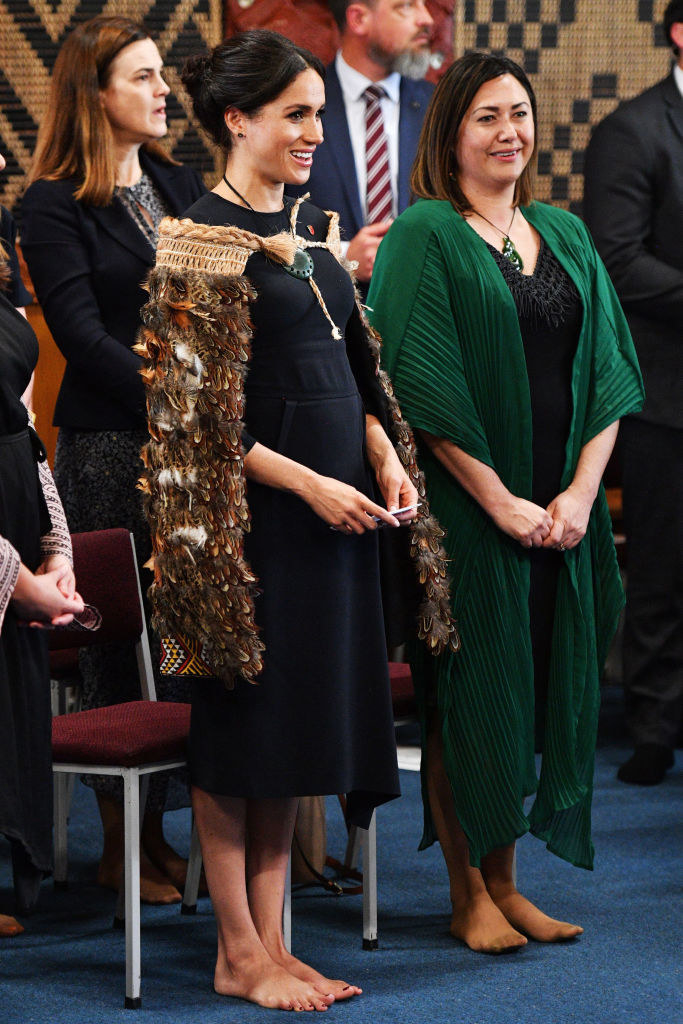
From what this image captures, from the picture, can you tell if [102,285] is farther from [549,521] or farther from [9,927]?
[9,927]

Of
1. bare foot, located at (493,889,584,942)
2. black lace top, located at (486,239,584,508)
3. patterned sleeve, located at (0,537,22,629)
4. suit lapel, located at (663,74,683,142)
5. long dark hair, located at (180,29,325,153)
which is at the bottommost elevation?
bare foot, located at (493,889,584,942)

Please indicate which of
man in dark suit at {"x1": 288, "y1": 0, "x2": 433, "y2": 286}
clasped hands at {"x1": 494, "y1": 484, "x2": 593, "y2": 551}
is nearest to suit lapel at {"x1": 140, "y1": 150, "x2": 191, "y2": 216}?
man in dark suit at {"x1": 288, "y1": 0, "x2": 433, "y2": 286}

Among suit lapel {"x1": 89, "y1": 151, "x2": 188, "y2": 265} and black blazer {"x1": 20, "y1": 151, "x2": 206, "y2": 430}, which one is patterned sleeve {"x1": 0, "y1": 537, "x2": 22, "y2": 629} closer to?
black blazer {"x1": 20, "y1": 151, "x2": 206, "y2": 430}

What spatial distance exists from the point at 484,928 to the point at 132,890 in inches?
27.8

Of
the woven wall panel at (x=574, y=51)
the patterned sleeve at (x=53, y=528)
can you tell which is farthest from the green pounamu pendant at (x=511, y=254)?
the woven wall panel at (x=574, y=51)

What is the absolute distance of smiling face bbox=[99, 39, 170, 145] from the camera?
340cm

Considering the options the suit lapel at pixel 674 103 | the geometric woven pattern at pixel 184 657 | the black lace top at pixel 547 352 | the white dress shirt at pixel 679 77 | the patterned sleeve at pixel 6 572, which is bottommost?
the geometric woven pattern at pixel 184 657

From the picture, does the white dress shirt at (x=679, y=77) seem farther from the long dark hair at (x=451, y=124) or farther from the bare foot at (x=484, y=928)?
the bare foot at (x=484, y=928)

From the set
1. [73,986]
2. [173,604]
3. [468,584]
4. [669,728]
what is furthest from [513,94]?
[669,728]

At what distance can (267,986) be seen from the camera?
2.60 meters

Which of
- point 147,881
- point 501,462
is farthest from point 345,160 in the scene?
point 147,881

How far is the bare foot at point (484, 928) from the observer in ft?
9.38

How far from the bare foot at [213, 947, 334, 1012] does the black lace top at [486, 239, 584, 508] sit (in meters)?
1.05

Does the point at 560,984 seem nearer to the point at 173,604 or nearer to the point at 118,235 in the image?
the point at 173,604
